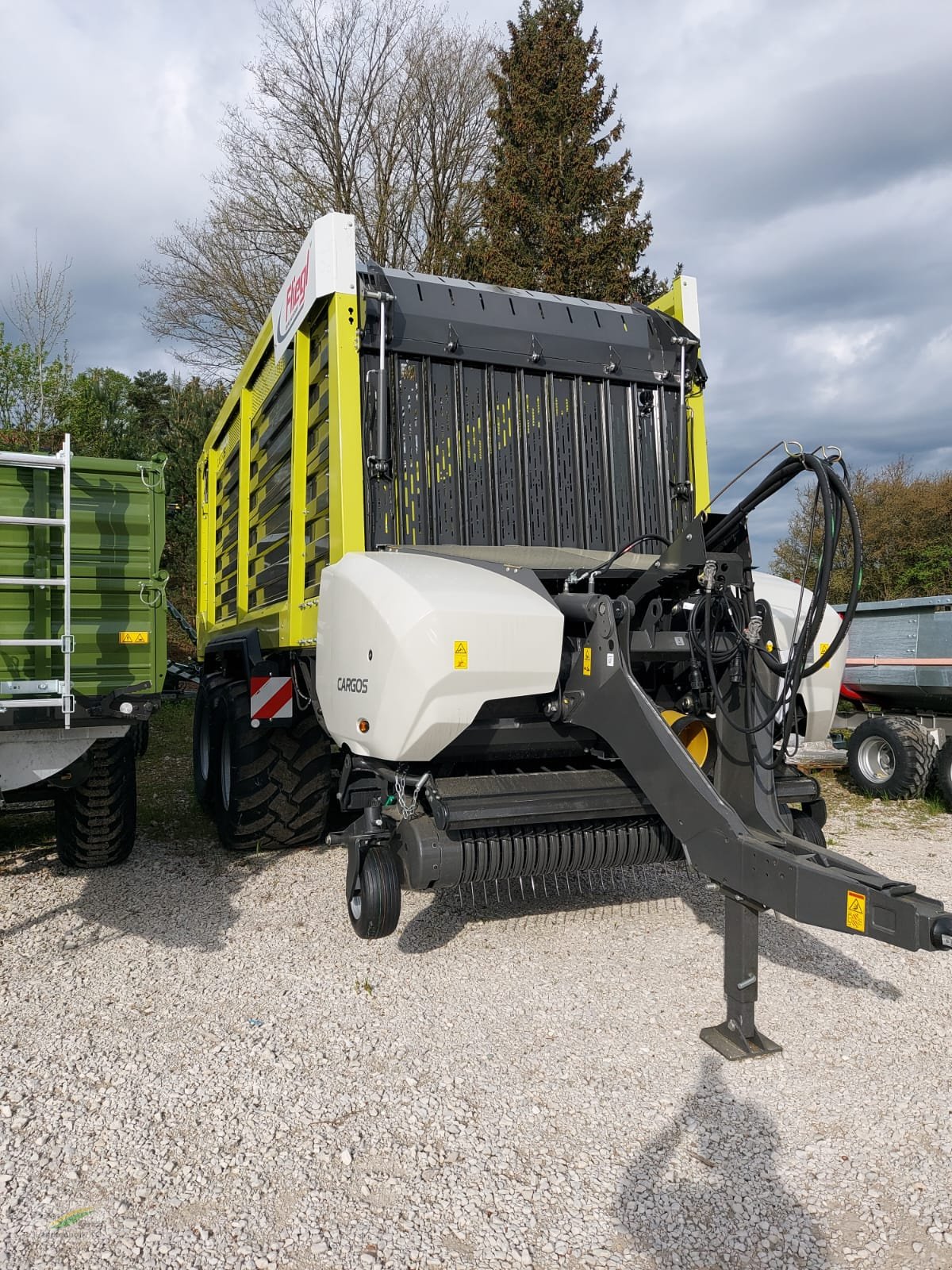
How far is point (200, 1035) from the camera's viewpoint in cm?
300

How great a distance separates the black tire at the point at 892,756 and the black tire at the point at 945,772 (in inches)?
2.5

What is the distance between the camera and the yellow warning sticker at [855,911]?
7.42 feet

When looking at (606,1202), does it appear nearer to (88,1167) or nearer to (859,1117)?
(859,1117)

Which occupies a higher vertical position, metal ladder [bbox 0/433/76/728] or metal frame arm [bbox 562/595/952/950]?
metal ladder [bbox 0/433/76/728]

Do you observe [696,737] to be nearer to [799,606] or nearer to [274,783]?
[799,606]

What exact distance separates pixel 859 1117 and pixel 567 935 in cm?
153

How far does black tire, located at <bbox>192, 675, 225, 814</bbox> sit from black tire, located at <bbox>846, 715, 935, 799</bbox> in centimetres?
506

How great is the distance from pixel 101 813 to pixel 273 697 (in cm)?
103

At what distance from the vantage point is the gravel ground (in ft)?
6.79

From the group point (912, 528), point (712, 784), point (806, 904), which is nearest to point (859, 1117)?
point (806, 904)

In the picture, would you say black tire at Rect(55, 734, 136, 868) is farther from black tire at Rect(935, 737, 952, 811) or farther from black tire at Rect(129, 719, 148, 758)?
black tire at Rect(935, 737, 952, 811)

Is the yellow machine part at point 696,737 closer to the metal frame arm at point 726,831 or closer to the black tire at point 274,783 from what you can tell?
the metal frame arm at point 726,831

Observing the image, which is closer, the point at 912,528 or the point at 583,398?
the point at 583,398

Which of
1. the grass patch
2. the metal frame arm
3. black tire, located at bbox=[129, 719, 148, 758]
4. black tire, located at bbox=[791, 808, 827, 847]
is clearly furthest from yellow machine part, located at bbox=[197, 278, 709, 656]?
black tire, located at bbox=[791, 808, 827, 847]
